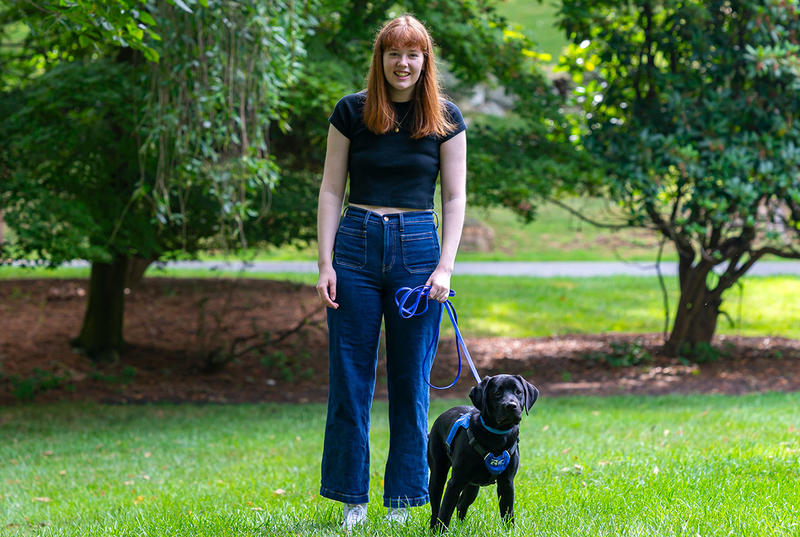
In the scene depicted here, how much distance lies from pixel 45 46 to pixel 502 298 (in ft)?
32.6

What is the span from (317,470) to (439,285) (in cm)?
285

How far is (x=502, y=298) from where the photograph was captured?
16562 millimetres

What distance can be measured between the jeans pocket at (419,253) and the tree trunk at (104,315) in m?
8.59

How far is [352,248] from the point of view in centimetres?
327

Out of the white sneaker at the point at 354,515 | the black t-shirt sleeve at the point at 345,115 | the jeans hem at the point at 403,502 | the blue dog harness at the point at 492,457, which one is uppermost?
the black t-shirt sleeve at the point at 345,115

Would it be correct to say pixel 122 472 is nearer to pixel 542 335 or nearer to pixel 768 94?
pixel 768 94

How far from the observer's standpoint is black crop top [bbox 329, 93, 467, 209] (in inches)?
128

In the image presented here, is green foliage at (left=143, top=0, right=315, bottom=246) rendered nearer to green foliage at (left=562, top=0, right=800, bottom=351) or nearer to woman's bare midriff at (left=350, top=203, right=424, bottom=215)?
woman's bare midriff at (left=350, top=203, right=424, bottom=215)

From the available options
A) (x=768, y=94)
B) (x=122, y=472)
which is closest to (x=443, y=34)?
(x=768, y=94)

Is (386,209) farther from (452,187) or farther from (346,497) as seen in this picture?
(346,497)

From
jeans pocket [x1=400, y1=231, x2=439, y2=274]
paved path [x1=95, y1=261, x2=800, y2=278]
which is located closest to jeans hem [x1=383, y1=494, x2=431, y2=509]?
jeans pocket [x1=400, y1=231, x2=439, y2=274]

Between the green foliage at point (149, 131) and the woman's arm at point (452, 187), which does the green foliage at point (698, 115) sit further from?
the woman's arm at point (452, 187)

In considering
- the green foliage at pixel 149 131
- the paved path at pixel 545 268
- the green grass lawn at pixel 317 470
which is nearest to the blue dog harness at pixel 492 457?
the green grass lawn at pixel 317 470

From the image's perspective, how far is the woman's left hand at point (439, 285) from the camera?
3146 mm
